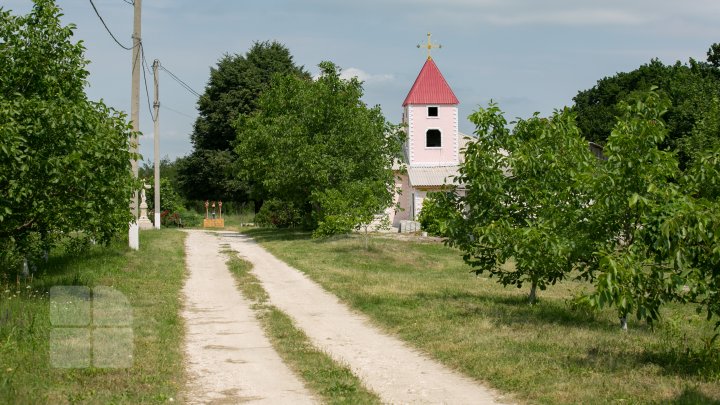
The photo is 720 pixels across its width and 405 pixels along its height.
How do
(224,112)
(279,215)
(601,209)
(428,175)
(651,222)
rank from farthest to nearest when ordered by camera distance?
(224,112)
(428,175)
(279,215)
(601,209)
(651,222)

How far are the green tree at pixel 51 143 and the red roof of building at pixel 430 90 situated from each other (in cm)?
3556

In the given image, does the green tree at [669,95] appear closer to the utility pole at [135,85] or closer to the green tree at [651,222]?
the utility pole at [135,85]

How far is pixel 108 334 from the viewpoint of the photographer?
42.1 ft

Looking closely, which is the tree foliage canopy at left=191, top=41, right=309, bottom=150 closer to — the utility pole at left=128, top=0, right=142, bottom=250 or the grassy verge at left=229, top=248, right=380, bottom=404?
the utility pole at left=128, top=0, right=142, bottom=250

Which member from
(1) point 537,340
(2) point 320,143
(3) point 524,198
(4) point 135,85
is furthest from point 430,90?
(1) point 537,340

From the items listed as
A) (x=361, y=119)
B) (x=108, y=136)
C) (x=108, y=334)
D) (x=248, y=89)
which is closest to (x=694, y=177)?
(x=108, y=334)

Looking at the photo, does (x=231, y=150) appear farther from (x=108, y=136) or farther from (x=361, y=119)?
(x=108, y=136)

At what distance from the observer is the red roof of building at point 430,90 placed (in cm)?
5216

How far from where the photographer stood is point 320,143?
38406mm

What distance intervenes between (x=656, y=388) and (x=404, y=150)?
45149mm

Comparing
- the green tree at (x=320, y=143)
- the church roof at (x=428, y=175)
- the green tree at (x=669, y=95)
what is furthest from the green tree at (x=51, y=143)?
the green tree at (x=669, y=95)

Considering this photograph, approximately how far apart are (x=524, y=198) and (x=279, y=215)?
35.9m

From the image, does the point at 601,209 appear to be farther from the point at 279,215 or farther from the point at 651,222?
the point at 279,215

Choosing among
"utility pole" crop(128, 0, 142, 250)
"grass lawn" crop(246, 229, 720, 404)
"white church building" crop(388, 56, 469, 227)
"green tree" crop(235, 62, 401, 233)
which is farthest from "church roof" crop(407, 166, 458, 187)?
"grass lawn" crop(246, 229, 720, 404)
